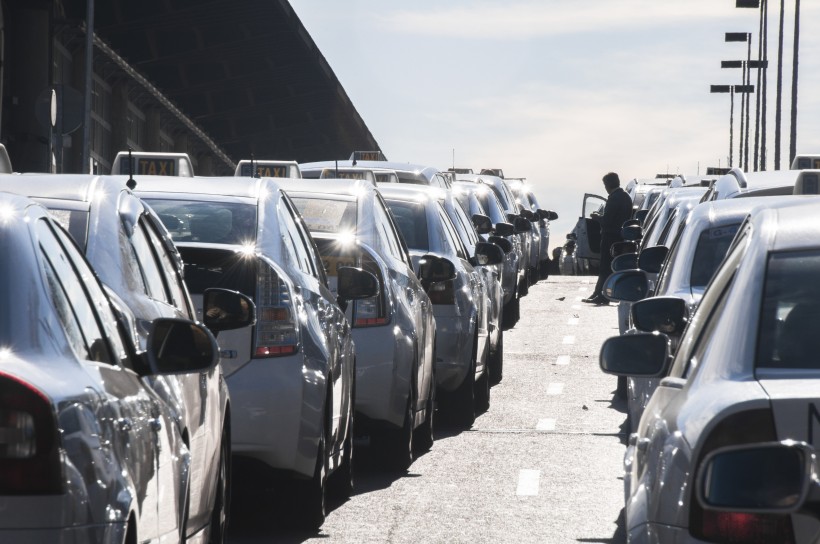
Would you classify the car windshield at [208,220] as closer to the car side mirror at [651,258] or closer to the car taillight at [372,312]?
the car taillight at [372,312]

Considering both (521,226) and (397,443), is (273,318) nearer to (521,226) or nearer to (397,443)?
(397,443)

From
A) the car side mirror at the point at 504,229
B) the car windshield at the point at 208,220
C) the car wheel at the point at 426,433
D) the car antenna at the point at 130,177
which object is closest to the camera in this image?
the car antenna at the point at 130,177

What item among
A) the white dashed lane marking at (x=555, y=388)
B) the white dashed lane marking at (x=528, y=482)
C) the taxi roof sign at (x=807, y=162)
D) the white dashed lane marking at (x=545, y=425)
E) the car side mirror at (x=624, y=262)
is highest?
the taxi roof sign at (x=807, y=162)

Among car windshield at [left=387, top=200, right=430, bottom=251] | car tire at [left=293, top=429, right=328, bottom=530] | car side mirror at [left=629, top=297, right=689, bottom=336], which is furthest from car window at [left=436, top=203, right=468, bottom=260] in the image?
car side mirror at [left=629, top=297, right=689, bottom=336]

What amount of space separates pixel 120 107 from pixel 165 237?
46.0 metres

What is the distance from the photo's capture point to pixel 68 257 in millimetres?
5285

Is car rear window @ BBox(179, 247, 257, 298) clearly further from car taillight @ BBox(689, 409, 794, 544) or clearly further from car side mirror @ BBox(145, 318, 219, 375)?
car taillight @ BBox(689, 409, 794, 544)

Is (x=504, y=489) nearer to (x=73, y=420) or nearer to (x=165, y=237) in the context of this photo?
(x=165, y=237)

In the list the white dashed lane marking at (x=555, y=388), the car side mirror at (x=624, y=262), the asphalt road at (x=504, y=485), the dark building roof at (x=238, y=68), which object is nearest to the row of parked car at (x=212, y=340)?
the asphalt road at (x=504, y=485)

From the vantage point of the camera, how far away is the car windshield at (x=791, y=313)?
15.1 feet

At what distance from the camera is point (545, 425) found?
1535cm

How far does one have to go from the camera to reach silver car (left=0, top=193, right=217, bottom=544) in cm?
420

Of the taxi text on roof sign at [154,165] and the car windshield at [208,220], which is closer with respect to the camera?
the car windshield at [208,220]

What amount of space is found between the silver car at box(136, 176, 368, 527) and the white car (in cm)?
383
